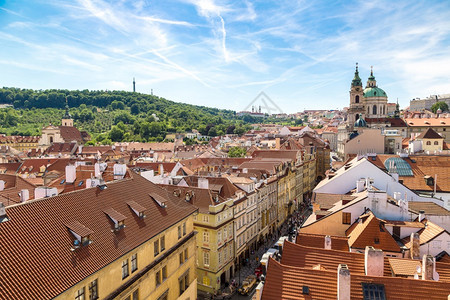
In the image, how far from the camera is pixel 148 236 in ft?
71.8

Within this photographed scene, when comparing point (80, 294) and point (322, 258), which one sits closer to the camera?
point (80, 294)

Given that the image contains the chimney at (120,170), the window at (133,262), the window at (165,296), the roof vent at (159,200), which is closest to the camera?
the window at (133,262)

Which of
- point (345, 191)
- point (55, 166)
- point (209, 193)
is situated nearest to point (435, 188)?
point (345, 191)

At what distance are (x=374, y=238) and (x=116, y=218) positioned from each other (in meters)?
17.5

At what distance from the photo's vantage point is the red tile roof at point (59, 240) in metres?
14.2

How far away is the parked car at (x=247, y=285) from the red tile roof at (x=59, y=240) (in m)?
13.7

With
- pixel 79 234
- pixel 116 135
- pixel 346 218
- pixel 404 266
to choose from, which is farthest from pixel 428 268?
pixel 116 135

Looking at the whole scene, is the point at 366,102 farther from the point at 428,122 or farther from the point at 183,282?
the point at 183,282

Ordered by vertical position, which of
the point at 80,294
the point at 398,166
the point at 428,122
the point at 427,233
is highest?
the point at 428,122

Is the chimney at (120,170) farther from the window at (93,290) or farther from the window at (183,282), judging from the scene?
the window at (93,290)

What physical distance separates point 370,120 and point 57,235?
107 meters

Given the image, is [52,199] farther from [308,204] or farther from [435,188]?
[308,204]

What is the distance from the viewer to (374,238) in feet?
75.3

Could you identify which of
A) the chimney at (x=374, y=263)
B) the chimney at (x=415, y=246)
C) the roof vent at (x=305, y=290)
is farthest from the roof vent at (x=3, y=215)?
the chimney at (x=415, y=246)
